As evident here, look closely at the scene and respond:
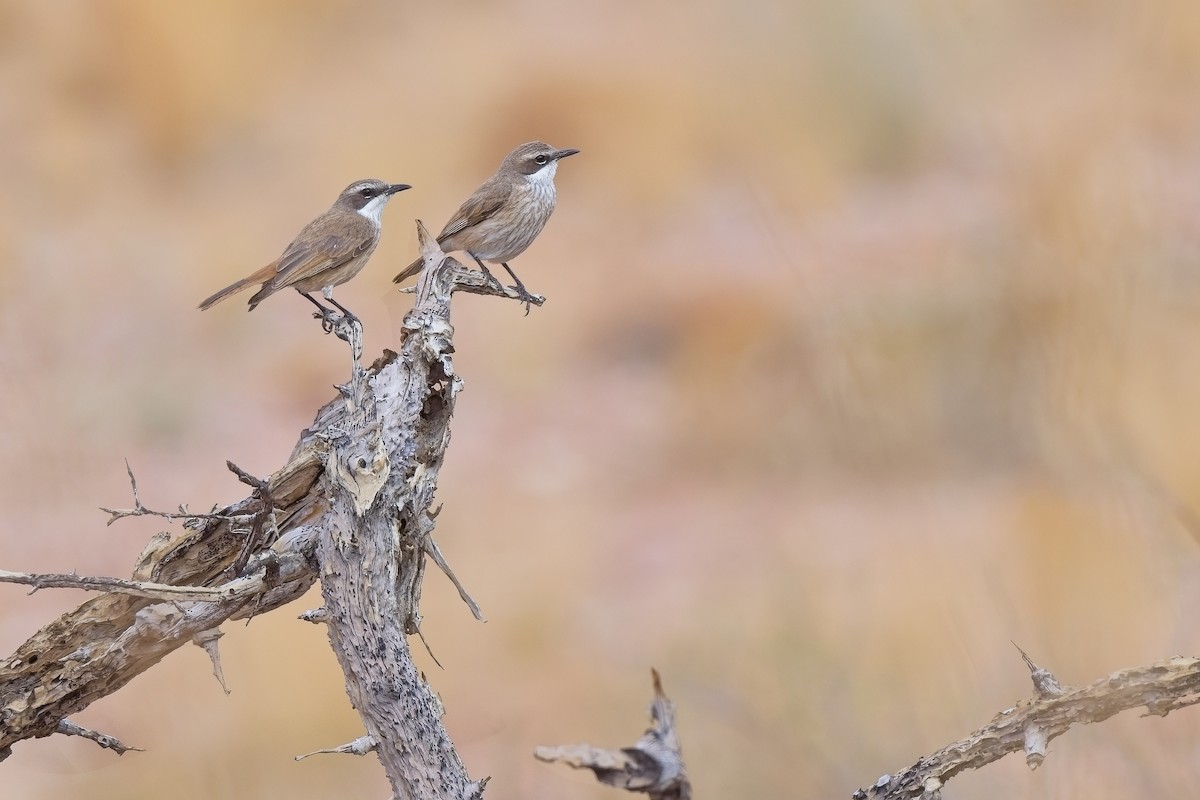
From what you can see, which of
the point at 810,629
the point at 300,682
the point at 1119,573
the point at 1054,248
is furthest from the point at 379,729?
the point at 300,682

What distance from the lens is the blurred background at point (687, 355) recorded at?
2.75 metres

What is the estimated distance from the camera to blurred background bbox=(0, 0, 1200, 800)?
108 inches

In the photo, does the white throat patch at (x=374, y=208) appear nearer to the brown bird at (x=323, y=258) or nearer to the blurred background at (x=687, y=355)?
the brown bird at (x=323, y=258)

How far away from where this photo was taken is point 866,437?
2.62 meters

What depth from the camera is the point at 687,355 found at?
54.2 feet

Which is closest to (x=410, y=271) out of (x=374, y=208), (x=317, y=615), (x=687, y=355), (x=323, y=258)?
(x=323, y=258)

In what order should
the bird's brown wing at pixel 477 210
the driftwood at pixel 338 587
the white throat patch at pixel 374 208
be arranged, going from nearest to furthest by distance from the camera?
the driftwood at pixel 338 587, the white throat patch at pixel 374 208, the bird's brown wing at pixel 477 210

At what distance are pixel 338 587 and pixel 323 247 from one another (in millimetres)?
1830

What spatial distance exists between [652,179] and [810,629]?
11.8 metres

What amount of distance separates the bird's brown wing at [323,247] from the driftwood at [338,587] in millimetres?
1173

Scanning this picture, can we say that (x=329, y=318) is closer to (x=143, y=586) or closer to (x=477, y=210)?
(x=477, y=210)

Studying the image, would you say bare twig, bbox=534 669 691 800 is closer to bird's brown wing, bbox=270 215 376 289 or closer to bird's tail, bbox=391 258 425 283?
bird's tail, bbox=391 258 425 283

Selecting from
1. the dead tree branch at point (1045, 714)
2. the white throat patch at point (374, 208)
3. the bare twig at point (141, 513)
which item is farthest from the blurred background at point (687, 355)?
the bare twig at point (141, 513)

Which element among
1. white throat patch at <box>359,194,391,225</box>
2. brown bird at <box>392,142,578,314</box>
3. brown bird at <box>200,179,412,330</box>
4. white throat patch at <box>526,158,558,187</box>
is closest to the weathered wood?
brown bird at <box>200,179,412,330</box>
